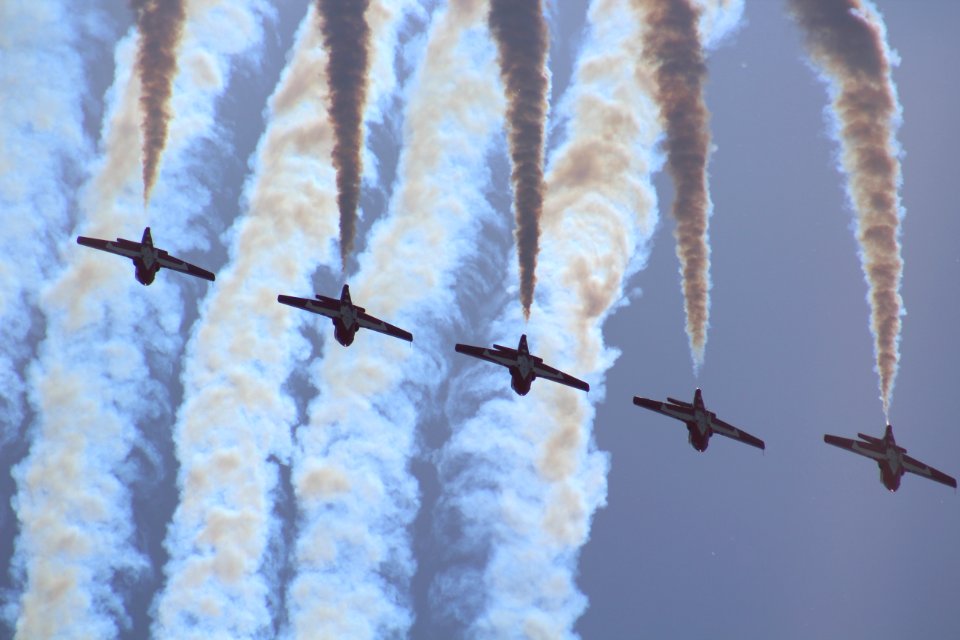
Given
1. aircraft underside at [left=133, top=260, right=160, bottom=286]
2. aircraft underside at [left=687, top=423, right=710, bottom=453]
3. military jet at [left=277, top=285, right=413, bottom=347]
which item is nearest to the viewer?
military jet at [left=277, top=285, right=413, bottom=347]

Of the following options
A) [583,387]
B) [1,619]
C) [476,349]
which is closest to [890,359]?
[583,387]

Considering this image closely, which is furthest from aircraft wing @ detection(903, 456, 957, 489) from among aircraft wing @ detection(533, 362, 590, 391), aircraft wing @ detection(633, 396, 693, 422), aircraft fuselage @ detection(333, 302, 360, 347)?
aircraft fuselage @ detection(333, 302, 360, 347)

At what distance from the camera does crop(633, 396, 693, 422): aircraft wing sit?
2095 inches

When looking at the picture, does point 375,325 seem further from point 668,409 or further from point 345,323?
point 668,409

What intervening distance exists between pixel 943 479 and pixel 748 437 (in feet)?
33.0

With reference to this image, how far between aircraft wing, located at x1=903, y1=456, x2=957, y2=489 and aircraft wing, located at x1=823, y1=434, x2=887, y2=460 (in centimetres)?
135

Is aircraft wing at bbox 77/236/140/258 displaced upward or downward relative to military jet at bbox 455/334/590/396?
upward

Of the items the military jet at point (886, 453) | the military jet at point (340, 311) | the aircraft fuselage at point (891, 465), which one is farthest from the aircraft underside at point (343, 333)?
the aircraft fuselage at point (891, 465)

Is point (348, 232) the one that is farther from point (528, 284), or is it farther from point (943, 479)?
point (943, 479)

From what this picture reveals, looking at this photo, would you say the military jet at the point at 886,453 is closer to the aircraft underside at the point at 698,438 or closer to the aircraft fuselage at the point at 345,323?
the aircraft underside at the point at 698,438

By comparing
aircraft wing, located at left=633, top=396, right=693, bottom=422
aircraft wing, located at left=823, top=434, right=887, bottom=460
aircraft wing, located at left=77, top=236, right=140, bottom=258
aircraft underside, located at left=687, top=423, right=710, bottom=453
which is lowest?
aircraft wing, located at left=823, top=434, right=887, bottom=460

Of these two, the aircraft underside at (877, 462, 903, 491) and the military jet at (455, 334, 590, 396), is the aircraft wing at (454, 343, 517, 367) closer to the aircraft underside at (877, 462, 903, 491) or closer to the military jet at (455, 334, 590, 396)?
the military jet at (455, 334, 590, 396)

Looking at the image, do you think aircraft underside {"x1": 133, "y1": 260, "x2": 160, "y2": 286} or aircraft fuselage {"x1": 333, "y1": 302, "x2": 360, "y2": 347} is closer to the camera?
aircraft fuselage {"x1": 333, "y1": 302, "x2": 360, "y2": 347}

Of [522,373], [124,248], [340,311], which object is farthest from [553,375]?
[124,248]
